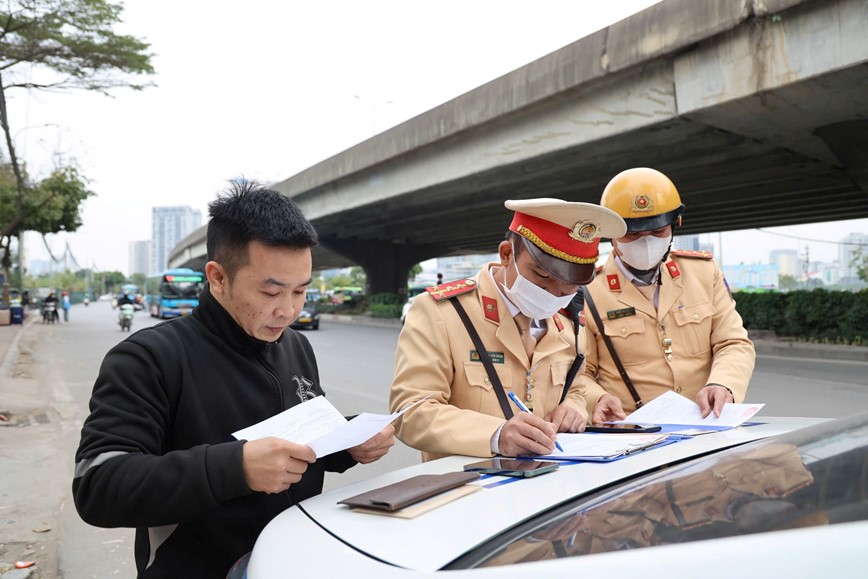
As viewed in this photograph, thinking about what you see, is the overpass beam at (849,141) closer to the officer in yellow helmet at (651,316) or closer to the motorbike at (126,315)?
the officer in yellow helmet at (651,316)

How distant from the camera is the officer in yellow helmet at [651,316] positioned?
2.64m

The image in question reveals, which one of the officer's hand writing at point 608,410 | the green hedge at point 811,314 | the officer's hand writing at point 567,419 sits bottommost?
Answer: the green hedge at point 811,314

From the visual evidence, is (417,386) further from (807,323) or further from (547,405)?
(807,323)

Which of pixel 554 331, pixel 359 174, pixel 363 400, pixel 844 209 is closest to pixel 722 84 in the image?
pixel 363 400

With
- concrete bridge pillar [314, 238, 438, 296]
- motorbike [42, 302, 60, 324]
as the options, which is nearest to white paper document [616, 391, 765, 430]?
motorbike [42, 302, 60, 324]

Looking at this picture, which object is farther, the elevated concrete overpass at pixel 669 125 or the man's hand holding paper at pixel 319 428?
the elevated concrete overpass at pixel 669 125

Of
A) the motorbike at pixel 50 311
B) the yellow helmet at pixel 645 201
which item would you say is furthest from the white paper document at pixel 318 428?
the motorbike at pixel 50 311

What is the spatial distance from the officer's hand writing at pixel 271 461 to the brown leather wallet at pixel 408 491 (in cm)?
14

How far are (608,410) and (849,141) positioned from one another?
11.6 metres

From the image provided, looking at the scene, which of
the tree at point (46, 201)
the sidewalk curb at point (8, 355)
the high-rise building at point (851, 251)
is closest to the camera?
the sidewalk curb at point (8, 355)

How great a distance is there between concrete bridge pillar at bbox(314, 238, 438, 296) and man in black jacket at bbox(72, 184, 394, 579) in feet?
108

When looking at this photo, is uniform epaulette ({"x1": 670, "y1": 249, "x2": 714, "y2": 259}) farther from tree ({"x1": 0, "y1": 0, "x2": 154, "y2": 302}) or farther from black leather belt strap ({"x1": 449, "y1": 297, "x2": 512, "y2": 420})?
tree ({"x1": 0, "y1": 0, "x2": 154, "y2": 302})

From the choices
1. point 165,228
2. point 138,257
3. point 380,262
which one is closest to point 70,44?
point 380,262

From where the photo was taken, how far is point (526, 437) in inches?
71.2
